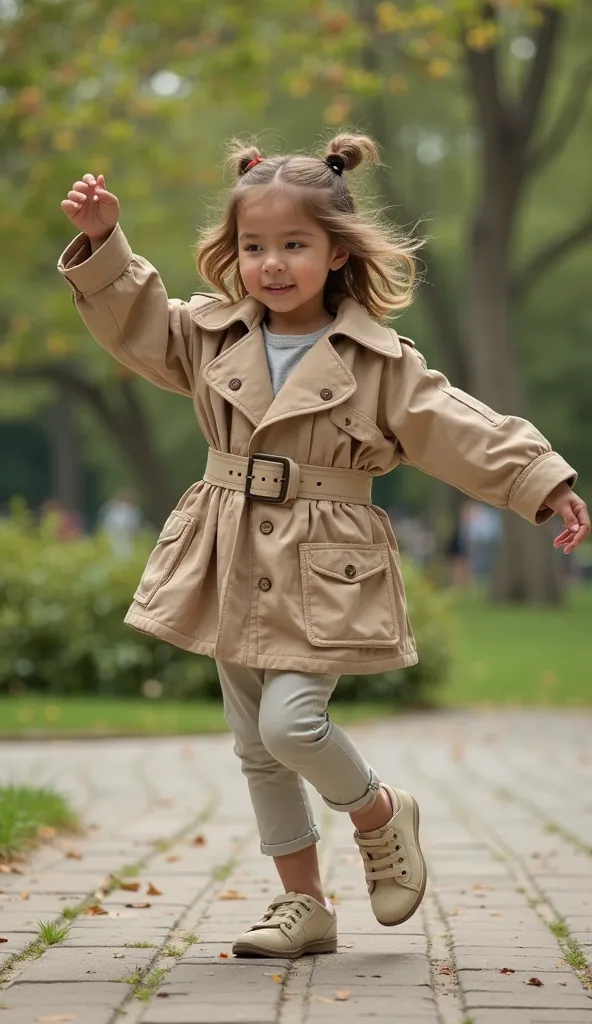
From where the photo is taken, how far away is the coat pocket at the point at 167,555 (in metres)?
3.81

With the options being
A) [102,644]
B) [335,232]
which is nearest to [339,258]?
[335,232]

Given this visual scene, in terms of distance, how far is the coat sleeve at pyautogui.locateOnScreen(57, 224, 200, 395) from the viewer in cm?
393

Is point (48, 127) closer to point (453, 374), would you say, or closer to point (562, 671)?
point (562, 671)

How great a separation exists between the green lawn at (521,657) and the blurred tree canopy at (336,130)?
2732 millimetres

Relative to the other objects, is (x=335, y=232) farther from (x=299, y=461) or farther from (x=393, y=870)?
(x=393, y=870)

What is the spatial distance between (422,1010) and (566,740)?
5.93 m

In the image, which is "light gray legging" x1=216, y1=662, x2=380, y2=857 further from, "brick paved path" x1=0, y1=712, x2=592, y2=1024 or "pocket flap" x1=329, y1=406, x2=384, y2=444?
"pocket flap" x1=329, y1=406, x2=384, y2=444

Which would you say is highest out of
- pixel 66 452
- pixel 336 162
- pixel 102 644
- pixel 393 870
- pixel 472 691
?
pixel 66 452

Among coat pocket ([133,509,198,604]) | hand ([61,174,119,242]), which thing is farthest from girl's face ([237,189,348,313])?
coat pocket ([133,509,198,604])

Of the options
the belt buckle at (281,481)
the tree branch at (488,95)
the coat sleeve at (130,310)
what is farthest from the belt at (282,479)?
the tree branch at (488,95)

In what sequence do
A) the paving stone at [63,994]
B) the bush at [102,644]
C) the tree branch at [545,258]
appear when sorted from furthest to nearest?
1. the tree branch at [545,258]
2. the bush at [102,644]
3. the paving stone at [63,994]

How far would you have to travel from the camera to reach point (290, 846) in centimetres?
393

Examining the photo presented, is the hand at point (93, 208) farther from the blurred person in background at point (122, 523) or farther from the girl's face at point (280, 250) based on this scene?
the blurred person in background at point (122, 523)

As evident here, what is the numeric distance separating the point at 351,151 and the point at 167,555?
1.14 meters
